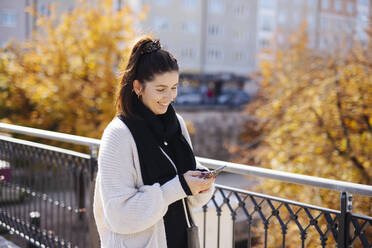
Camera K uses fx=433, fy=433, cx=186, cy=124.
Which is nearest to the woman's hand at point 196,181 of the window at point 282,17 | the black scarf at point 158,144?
the black scarf at point 158,144

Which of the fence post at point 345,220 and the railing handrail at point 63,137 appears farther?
the railing handrail at point 63,137

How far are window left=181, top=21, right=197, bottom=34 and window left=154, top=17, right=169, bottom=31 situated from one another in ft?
6.30

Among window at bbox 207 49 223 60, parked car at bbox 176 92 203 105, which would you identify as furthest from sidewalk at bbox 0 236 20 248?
window at bbox 207 49 223 60

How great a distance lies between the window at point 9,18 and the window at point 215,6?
2031 centimetres

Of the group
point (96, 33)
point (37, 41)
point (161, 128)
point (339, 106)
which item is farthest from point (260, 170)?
point (37, 41)

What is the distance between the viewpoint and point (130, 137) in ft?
6.59

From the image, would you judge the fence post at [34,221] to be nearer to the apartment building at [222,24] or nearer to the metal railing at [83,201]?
the metal railing at [83,201]

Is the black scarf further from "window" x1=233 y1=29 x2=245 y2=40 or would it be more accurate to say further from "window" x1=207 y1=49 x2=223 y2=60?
"window" x1=233 y1=29 x2=245 y2=40

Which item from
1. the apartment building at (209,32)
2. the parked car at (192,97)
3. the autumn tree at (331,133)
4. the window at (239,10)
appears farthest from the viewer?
the window at (239,10)

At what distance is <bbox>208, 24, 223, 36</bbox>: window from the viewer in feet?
153

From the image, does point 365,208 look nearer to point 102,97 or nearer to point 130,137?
point 130,137

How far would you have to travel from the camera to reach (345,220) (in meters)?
2.37

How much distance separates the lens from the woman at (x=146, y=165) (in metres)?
1.93

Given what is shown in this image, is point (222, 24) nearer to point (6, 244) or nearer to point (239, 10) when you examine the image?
point (239, 10)
